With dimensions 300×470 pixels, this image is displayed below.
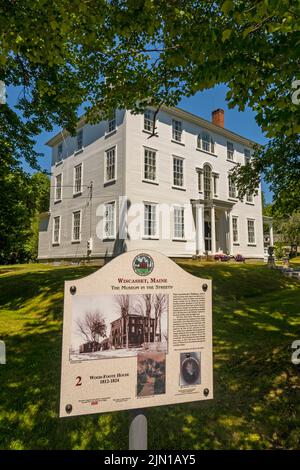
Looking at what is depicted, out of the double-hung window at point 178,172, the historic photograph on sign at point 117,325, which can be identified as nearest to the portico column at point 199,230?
the double-hung window at point 178,172

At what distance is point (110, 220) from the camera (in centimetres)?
2133

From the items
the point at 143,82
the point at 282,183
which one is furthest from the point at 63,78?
the point at 282,183

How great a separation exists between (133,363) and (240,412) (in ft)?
8.08

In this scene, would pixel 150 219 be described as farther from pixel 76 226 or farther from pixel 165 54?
pixel 165 54

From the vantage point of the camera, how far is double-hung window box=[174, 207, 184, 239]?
23.1 meters

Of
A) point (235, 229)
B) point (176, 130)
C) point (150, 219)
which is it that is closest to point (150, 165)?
point (150, 219)

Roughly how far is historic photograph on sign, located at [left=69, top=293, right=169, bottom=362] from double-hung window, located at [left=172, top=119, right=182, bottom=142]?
2277 centimetres

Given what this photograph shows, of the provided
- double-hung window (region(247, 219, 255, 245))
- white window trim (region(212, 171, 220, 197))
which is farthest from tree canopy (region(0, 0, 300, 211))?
double-hung window (region(247, 219, 255, 245))

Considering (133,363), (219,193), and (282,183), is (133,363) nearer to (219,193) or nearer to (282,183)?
(282,183)

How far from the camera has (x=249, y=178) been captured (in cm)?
1413

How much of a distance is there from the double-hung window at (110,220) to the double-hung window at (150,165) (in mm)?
3158

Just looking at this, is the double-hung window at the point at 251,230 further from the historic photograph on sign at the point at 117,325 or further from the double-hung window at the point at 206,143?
the historic photograph on sign at the point at 117,325

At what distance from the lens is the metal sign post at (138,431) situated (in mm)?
3047

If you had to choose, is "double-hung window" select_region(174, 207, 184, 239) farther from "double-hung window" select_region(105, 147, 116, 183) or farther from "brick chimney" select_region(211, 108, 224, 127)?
"brick chimney" select_region(211, 108, 224, 127)
